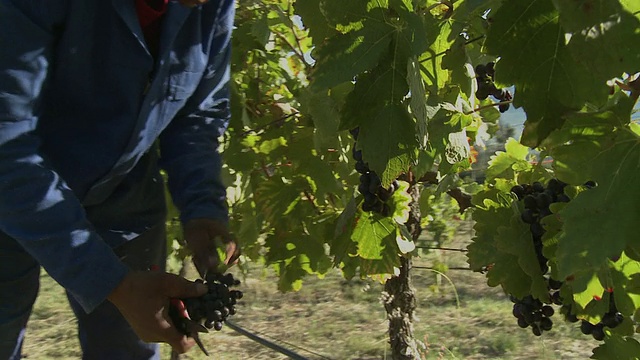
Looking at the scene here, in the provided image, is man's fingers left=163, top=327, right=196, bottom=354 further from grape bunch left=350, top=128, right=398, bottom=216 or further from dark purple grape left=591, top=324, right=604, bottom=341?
dark purple grape left=591, top=324, right=604, bottom=341

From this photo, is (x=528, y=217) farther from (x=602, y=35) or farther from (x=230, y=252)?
(x=230, y=252)

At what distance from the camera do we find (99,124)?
5.78ft

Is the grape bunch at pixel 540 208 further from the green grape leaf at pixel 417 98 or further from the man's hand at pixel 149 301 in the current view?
the man's hand at pixel 149 301

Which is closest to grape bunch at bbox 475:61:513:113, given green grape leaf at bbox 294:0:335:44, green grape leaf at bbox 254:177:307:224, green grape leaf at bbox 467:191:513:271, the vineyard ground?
green grape leaf at bbox 467:191:513:271

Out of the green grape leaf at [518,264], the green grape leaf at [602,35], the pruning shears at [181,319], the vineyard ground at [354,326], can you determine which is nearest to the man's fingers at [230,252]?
the pruning shears at [181,319]

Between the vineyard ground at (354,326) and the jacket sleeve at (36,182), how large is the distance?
1960 mm

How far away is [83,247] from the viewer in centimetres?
151

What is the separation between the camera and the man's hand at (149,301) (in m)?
1.49

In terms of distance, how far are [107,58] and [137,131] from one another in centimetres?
18

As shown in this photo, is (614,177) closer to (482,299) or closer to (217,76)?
(217,76)

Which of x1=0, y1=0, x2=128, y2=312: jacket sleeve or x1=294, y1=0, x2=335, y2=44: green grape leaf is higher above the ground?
x1=294, y1=0, x2=335, y2=44: green grape leaf

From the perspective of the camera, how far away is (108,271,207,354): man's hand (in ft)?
4.90

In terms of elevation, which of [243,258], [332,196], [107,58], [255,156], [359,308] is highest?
[107,58]

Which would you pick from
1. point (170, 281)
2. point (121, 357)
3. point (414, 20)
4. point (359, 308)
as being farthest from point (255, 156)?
point (359, 308)
